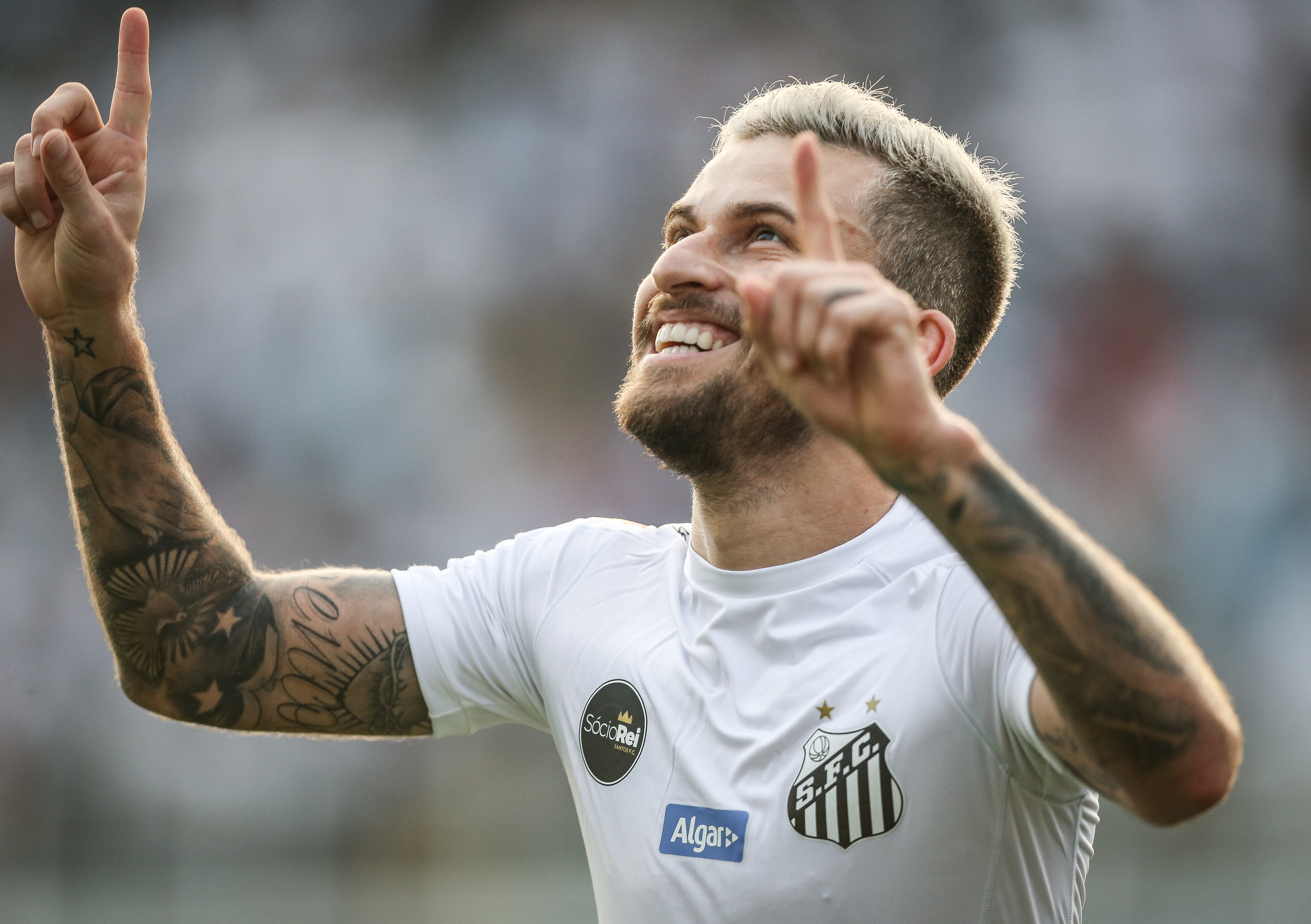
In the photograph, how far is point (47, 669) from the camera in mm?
7477

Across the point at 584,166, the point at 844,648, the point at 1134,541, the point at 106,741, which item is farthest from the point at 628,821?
the point at 584,166

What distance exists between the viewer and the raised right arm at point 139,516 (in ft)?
6.79

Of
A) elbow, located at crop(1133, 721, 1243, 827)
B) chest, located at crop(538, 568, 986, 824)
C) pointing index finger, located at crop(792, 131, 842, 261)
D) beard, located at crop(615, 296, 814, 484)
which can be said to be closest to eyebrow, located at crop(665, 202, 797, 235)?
beard, located at crop(615, 296, 814, 484)

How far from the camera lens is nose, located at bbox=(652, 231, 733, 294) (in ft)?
7.55

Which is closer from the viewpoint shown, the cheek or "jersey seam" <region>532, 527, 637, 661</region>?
"jersey seam" <region>532, 527, 637, 661</region>

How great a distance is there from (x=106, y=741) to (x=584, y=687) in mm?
6349

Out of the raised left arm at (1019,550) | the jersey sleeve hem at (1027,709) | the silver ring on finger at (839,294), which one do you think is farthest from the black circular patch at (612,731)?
the silver ring on finger at (839,294)

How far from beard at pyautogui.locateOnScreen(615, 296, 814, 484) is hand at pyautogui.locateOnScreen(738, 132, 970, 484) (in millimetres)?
786

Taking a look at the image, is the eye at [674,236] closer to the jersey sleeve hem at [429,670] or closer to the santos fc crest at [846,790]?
the jersey sleeve hem at [429,670]

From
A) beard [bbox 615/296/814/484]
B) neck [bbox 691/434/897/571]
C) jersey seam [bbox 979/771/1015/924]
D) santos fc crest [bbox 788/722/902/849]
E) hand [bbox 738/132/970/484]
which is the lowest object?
jersey seam [bbox 979/771/1015/924]

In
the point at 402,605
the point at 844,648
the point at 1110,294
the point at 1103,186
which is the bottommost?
the point at 844,648

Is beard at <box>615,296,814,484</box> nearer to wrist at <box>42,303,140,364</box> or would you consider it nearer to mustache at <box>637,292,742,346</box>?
mustache at <box>637,292,742,346</box>

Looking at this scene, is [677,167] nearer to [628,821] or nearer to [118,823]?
[118,823]

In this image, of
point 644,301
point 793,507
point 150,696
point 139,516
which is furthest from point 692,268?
point 150,696
